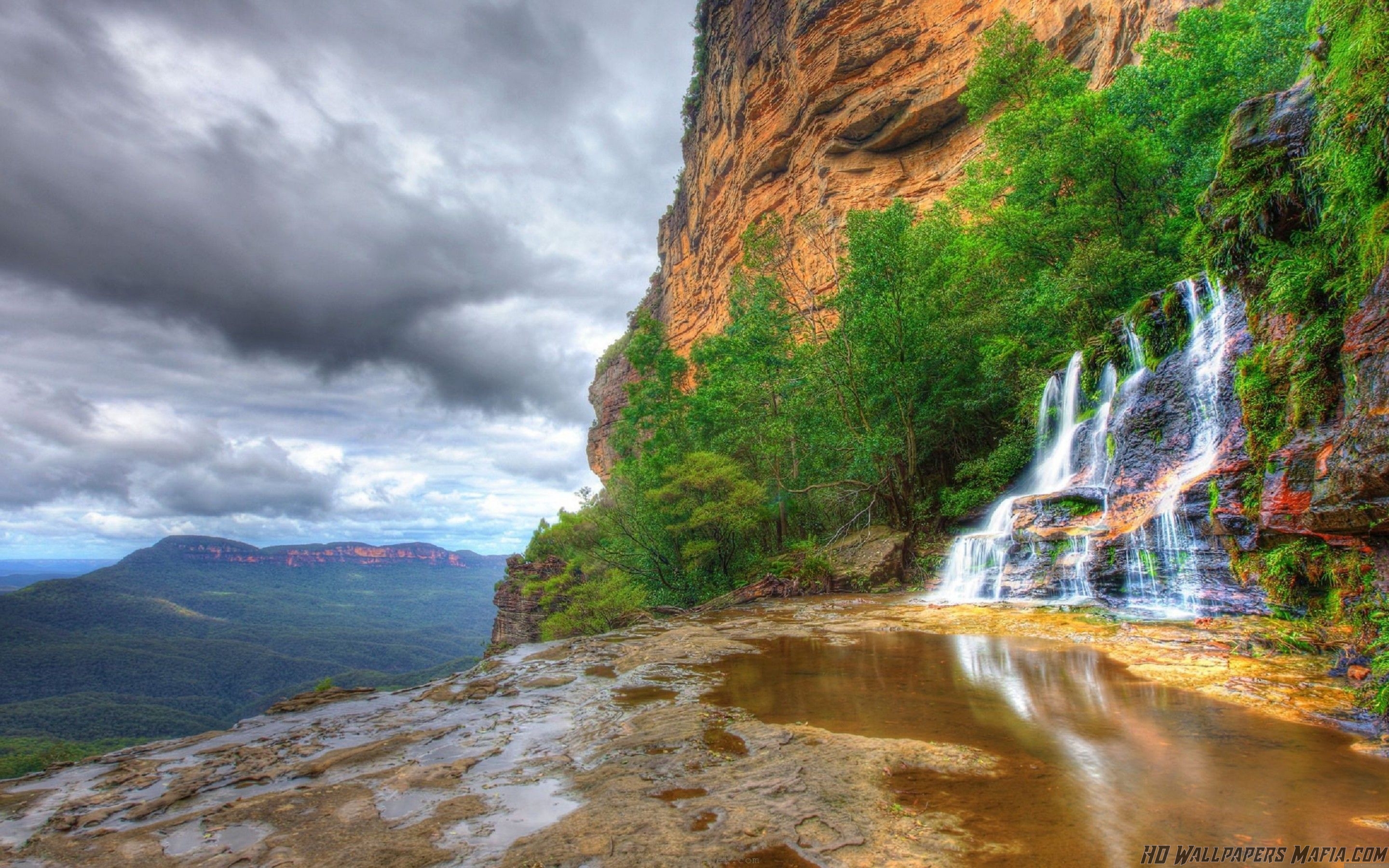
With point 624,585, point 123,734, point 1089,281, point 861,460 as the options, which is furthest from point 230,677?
point 1089,281

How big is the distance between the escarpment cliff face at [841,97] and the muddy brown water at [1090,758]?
19887mm

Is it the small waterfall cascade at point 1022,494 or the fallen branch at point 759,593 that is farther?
the fallen branch at point 759,593

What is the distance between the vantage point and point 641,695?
23.4 ft

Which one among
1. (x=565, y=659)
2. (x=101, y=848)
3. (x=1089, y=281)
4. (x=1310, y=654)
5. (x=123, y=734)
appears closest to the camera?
(x=101, y=848)

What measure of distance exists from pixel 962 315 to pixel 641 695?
20.1 metres

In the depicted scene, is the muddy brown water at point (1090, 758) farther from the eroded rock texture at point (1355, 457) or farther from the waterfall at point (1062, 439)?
the waterfall at point (1062, 439)

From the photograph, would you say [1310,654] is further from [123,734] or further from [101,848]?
[123,734]

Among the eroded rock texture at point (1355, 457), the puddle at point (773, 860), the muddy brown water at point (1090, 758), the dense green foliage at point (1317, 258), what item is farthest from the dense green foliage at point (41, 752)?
the dense green foliage at point (1317, 258)

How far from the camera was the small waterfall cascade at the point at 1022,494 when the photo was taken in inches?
539

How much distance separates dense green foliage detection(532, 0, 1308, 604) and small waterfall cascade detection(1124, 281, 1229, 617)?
147 centimetres

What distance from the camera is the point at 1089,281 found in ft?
57.4

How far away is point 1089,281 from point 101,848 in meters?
22.6

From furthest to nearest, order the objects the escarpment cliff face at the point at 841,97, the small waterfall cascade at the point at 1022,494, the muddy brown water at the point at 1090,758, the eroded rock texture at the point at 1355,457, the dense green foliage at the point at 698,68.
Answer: the dense green foliage at the point at 698,68 < the escarpment cliff face at the point at 841,97 < the small waterfall cascade at the point at 1022,494 < the eroded rock texture at the point at 1355,457 < the muddy brown water at the point at 1090,758

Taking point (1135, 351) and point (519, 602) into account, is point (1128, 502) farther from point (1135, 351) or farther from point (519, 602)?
point (519, 602)
